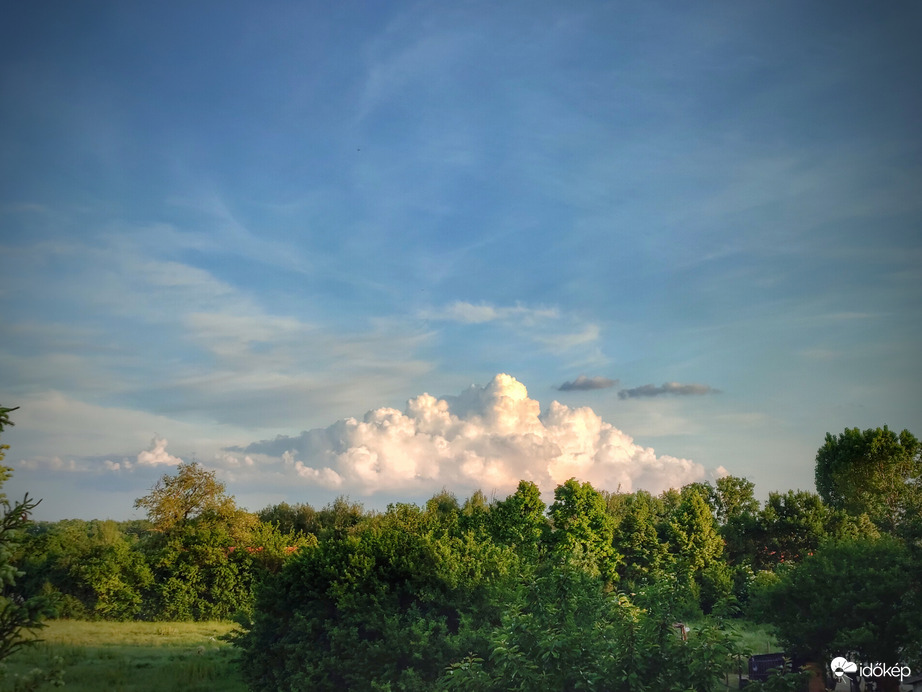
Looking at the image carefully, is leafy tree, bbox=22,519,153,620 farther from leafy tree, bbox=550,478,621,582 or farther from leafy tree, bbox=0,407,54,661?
leafy tree, bbox=0,407,54,661

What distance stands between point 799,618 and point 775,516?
1410 inches

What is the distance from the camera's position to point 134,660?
79.4ft

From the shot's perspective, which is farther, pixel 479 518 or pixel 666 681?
pixel 479 518

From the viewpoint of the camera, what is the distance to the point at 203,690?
20.6 meters

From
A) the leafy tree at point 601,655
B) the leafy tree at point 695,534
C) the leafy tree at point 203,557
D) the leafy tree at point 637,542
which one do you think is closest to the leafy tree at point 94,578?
the leafy tree at point 203,557

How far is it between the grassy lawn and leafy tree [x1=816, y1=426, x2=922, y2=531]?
45.3 metres

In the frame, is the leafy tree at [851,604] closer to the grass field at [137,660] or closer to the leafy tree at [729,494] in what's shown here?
the grass field at [137,660]

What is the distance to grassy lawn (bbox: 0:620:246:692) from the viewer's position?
20.5 meters

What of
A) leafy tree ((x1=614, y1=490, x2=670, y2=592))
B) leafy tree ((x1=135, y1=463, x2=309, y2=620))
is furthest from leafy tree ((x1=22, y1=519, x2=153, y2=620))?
leafy tree ((x1=614, y1=490, x2=670, y2=592))

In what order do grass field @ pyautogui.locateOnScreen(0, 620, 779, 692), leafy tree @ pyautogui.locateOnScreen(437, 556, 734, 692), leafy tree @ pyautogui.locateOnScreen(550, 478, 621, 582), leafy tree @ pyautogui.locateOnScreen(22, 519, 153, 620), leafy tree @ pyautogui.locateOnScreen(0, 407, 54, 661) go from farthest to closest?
leafy tree @ pyautogui.locateOnScreen(550, 478, 621, 582)
leafy tree @ pyautogui.locateOnScreen(22, 519, 153, 620)
grass field @ pyautogui.locateOnScreen(0, 620, 779, 692)
leafy tree @ pyautogui.locateOnScreen(437, 556, 734, 692)
leafy tree @ pyautogui.locateOnScreen(0, 407, 54, 661)

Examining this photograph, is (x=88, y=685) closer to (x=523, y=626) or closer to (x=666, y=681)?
(x=523, y=626)

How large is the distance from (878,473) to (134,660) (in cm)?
5206

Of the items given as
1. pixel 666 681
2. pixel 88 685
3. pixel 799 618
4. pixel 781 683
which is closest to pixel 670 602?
pixel 666 681

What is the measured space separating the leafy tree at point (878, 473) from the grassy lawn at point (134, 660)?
4528 centimetres
